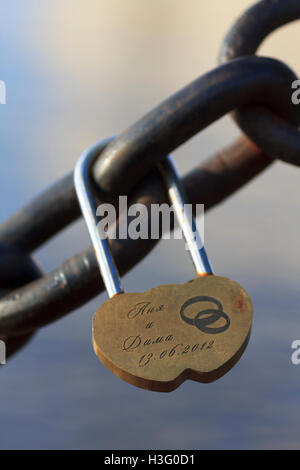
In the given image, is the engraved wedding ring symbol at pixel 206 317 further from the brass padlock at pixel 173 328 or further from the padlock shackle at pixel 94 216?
the padlock shackle at pixel 94 216

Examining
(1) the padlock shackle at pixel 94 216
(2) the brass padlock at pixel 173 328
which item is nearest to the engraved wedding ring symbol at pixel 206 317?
(2) the brass padlock at pixel 173 328

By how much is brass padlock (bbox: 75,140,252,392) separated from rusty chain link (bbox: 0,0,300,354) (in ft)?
0.17

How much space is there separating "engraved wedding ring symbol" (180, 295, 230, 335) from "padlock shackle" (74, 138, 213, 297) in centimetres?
8

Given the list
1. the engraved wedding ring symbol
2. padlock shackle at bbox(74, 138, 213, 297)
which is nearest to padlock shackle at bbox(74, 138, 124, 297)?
padlock shackle at bbox(74, 138, 213, 297)

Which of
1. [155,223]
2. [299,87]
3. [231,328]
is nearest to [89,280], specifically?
[155,223]

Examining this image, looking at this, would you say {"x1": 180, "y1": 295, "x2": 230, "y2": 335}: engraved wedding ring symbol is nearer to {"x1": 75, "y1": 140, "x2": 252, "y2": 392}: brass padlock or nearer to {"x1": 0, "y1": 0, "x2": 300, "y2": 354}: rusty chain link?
{"x1": 75, "y1": 140, "x2": 252, "y2": 392}: brass padlock

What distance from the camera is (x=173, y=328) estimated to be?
1.33 metres

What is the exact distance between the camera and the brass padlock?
1.29m

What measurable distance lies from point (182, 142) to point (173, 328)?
26 centimetres

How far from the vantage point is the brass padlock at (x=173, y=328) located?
129 cm

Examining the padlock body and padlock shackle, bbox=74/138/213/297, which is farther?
padlock shackle, bbox=74/138/213/297

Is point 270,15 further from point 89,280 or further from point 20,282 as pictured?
point 20,282

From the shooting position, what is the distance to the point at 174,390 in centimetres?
129

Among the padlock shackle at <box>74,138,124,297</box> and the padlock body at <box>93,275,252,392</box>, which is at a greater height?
the padlock shackle at <box>74,138,124,297</box>
